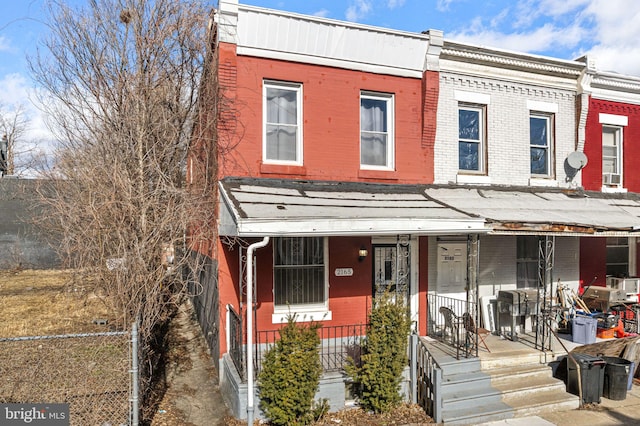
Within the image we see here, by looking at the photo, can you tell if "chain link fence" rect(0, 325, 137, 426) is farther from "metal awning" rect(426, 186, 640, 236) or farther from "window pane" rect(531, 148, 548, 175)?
"window pane" rect(531, 148, 548, 175)

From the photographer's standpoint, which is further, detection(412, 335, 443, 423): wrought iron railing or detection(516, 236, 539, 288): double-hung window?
detection(516, 236, 539, 288): double-hung window

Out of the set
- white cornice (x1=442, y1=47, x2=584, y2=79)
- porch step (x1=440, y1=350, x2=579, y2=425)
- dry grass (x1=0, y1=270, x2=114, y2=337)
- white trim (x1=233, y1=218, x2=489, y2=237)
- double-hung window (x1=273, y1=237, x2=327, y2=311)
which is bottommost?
porch step (x1=440, y1=350, x2=579, y2=425)

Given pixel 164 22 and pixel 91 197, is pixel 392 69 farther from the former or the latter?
pixel 91 197

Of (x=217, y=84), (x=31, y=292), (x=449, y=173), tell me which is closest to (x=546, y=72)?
Result: (x=449, y=173)

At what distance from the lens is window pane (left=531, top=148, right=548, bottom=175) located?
38.4 feet

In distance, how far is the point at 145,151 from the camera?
27.4 feet

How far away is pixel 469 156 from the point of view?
11.1m

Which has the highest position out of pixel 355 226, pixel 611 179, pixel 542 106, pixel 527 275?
pixel 542 106

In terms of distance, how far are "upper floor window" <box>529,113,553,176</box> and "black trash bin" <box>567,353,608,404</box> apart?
5.30 m

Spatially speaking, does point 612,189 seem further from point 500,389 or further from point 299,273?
point 299,273

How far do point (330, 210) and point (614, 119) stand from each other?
1008 cm

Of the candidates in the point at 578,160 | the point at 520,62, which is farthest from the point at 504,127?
the point at 578,160

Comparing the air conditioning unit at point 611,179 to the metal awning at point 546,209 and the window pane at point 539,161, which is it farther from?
the window pane at point 539,161

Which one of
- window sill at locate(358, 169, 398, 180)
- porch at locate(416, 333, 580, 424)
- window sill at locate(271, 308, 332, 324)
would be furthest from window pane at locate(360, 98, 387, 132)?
porch at locate(416, 333, 580, 424)
